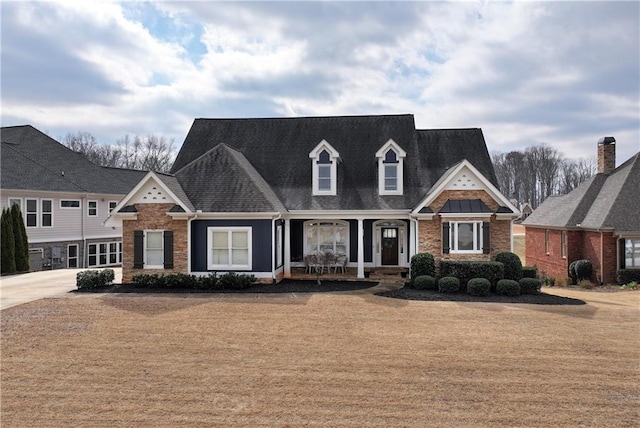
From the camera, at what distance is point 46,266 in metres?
28.1

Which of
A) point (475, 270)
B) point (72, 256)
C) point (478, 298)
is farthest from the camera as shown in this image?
point (72, 256)

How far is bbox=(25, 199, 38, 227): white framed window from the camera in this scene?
27.2 m

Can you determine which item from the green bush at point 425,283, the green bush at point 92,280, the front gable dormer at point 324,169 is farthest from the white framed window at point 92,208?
the green bush at point 425,283

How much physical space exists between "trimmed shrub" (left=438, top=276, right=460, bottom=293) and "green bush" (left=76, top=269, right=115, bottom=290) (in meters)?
14.2

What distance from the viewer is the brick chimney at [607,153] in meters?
26.5

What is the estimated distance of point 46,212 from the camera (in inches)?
1107

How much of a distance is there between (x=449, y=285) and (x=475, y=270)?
133cm

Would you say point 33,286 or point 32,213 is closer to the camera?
point 33,286

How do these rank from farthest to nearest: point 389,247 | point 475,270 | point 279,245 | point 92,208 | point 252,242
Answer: point 92,208 → point 389,247 → point 279,245 → point 252,242 → point 475,270

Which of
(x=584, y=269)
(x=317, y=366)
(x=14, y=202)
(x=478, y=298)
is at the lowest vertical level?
(x=317, y=366)

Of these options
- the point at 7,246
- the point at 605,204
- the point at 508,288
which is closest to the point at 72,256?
the point at 7,246

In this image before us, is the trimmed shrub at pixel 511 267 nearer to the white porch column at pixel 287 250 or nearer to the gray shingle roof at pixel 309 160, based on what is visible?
the gray shingle roof at pixel 309 160

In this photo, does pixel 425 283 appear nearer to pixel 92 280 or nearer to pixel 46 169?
pixel 92 280

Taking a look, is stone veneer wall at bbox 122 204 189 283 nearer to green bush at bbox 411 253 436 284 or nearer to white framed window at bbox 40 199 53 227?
green bush at bbox 411 253 436 284
